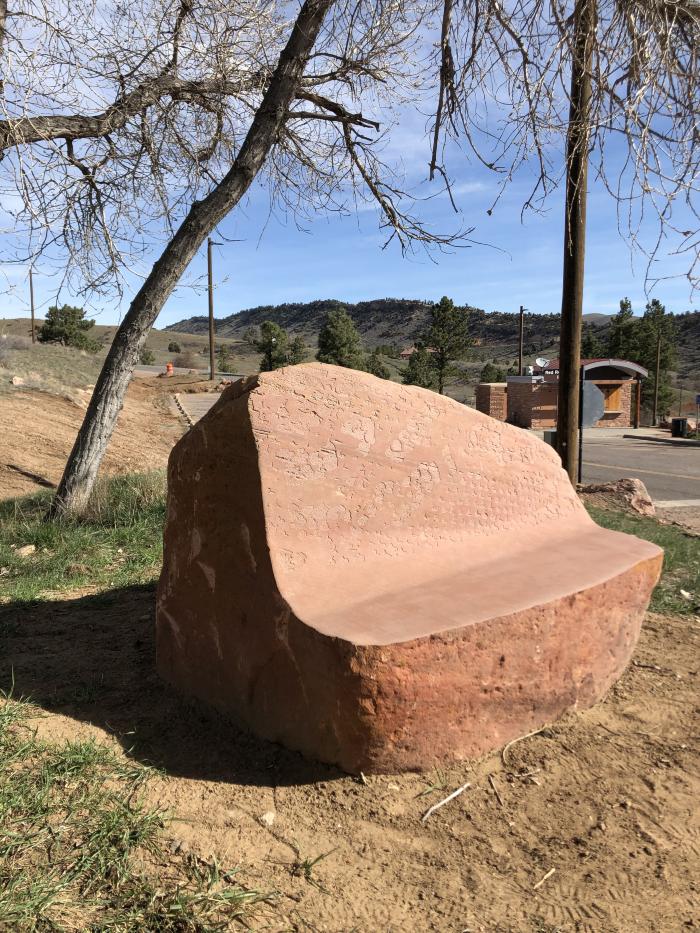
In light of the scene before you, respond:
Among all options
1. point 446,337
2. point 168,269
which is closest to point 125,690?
point 168,269

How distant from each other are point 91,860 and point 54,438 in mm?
9257

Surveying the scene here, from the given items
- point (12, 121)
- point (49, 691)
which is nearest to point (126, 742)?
point (49, 691)

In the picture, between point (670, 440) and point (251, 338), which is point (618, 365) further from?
point (251, 338)

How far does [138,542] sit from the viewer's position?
5.42m

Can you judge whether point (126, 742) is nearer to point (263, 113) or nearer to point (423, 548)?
point (423, 548)

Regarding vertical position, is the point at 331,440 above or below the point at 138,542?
above

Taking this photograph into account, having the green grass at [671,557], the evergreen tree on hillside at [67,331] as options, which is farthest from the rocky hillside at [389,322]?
the green grass at [671,557]

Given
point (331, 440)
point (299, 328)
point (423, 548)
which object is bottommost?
point (423, 548)

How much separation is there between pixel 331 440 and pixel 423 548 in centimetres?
53

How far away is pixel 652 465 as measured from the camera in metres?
14.7

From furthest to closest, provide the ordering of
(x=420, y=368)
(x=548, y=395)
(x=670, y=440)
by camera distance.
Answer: (x=420, y=368), (x=548, y=395), (x=670, y=440)

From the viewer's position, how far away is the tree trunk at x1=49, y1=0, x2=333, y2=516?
5.77 m

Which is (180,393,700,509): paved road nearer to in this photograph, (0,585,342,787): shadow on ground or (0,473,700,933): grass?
(0,585,342,787): shadow on ground

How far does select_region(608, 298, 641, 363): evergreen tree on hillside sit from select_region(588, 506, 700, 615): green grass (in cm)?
3594
